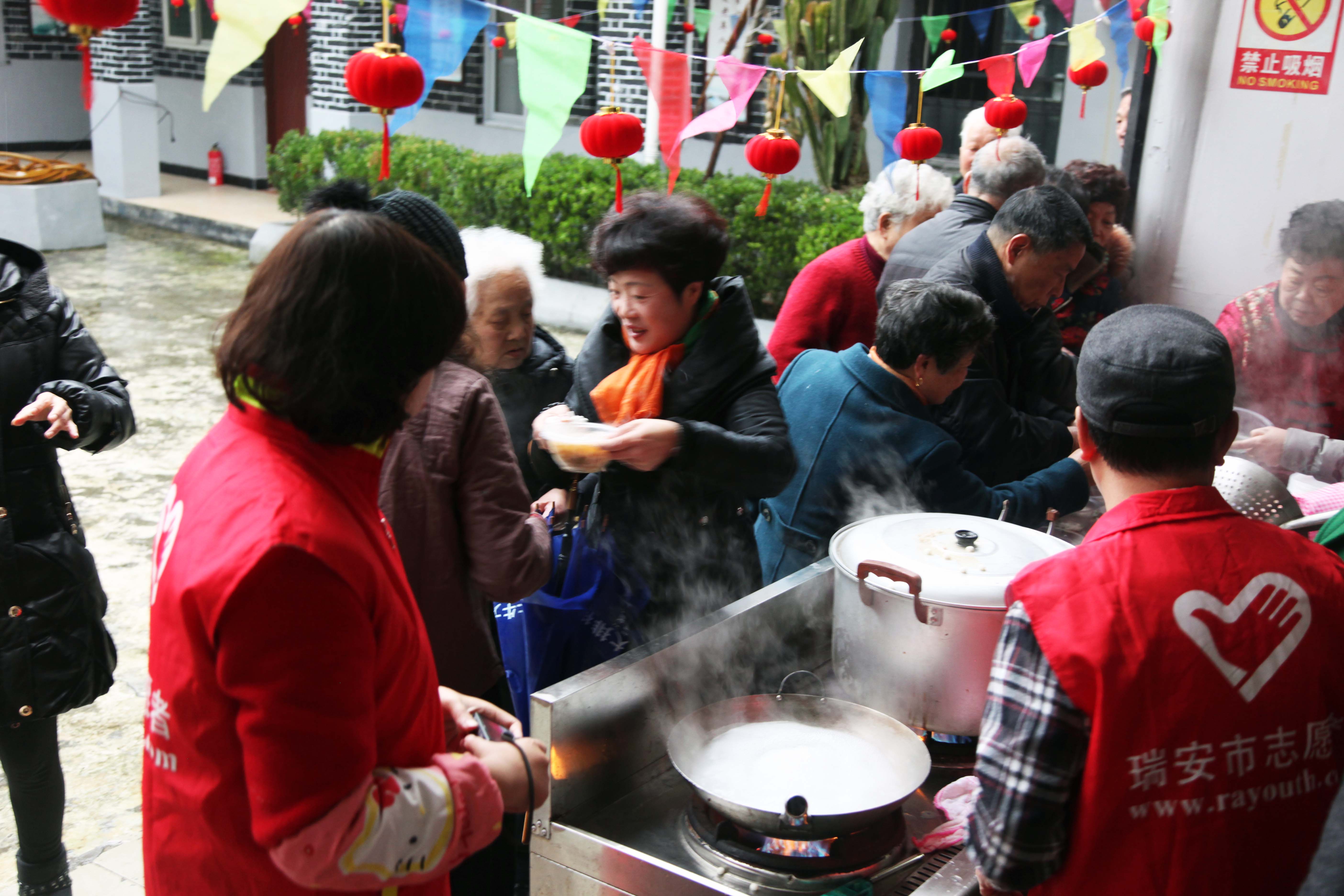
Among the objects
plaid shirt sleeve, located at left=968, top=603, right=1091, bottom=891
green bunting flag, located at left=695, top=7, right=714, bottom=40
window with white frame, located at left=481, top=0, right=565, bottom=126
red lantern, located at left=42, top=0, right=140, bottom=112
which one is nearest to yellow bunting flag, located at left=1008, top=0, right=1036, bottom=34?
green bunting flag, located at left=695, top=7, right=714, bottom=40

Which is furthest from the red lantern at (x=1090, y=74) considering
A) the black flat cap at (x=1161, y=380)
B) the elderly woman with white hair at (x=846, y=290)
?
the black flat cap at (x=1161, y=380)

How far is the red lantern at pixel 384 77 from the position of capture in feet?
9.81

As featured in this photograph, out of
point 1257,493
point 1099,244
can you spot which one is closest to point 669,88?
point 1099,244

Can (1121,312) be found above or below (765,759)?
above

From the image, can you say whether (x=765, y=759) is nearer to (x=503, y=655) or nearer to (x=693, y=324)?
(x=503, y=655)

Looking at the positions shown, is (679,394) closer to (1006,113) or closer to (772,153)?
(772,153)

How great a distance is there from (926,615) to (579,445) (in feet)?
2.36

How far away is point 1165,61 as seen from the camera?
4047 mm

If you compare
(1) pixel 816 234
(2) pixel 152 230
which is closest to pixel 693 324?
(1) pixel 816 234

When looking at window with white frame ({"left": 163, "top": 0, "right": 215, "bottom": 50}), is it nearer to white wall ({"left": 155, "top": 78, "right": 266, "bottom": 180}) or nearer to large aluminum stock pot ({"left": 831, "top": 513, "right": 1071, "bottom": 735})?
white wall ({"left": 155, "top": 78, "right": 266, "bottom": 180})

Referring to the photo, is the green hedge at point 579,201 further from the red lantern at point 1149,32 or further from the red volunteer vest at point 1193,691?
the red volunteer vest at point 1193,691

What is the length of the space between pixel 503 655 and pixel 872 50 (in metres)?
8.30

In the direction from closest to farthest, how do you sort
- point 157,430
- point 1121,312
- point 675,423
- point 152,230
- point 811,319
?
point 1121,312
point 675,423
point 811,319
point 157,430
point 152,230

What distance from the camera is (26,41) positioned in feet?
52.9
